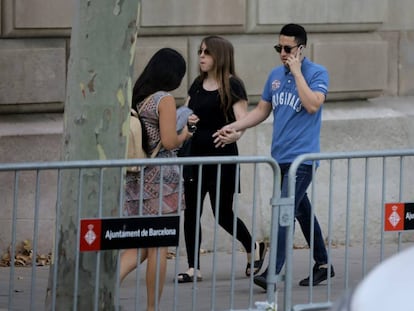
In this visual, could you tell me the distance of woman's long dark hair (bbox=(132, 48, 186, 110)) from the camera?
8.45m

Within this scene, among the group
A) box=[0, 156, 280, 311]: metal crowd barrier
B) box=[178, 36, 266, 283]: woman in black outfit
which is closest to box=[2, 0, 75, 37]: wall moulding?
box=[0, 156, 280, 311]: metal crowd barrier

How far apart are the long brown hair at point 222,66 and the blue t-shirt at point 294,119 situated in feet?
1.82

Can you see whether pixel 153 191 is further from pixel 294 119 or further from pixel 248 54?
pixel 248 54

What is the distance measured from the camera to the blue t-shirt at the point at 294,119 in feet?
29.3

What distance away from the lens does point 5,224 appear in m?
10.1

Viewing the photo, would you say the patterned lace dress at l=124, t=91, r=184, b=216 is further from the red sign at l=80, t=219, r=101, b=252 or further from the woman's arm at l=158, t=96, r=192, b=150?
the red sign at l=80, t=219, r=101, b=252

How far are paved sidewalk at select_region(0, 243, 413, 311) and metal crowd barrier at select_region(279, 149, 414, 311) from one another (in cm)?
1

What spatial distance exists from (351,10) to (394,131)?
1.10 m

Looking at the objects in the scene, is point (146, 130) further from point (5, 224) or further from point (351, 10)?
point (351, 10)

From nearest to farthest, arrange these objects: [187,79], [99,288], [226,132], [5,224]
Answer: [99,288] → [226,132] → [5,224] → [187,79]

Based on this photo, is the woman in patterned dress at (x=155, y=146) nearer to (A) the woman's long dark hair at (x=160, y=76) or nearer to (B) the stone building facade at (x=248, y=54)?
(A) the woman's long dark hair at (x=160, y=76)

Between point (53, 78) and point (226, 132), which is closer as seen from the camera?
point (226, 132)

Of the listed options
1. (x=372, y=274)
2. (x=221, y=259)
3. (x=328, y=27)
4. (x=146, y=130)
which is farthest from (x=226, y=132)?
(x=372, y=274)

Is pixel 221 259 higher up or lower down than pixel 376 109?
lower down
